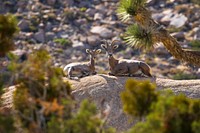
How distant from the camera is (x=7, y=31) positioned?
1065cm

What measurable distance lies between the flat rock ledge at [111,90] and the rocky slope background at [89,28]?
16690 mm

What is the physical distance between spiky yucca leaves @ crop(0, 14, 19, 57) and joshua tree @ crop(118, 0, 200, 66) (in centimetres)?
583

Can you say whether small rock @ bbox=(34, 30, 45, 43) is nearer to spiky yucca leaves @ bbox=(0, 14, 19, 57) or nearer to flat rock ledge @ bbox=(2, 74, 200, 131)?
flat rock ledge @ bbox=(2, 74, 200, 131)

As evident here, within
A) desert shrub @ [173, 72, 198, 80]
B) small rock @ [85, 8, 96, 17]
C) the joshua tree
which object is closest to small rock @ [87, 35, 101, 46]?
small rock @ [85, 8, 96, 17]

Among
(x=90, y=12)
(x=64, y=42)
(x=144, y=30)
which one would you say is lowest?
(x=64, y=42)

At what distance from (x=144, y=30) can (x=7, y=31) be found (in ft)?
20.9

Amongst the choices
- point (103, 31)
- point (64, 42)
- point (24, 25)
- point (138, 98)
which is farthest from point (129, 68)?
point (24, 25)

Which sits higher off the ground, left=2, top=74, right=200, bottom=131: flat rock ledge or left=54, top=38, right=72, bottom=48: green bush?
left=2, top=74, right=200, bottom=131: flat rock ledge

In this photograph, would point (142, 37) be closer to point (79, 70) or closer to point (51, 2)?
point (79, 70)

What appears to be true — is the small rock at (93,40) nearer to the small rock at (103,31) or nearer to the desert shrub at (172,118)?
the small rock at (103,31)

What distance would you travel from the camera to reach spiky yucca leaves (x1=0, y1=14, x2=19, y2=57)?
1058cm

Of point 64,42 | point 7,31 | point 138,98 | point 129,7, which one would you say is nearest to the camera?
point 138,98

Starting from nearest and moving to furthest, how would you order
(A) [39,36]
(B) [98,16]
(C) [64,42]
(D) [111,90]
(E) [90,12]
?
(D) [111,90]
(C) [64,42]
(A) [39,36]
(B) [98,16]
(E) [90,12]

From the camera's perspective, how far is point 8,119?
9.36 m
